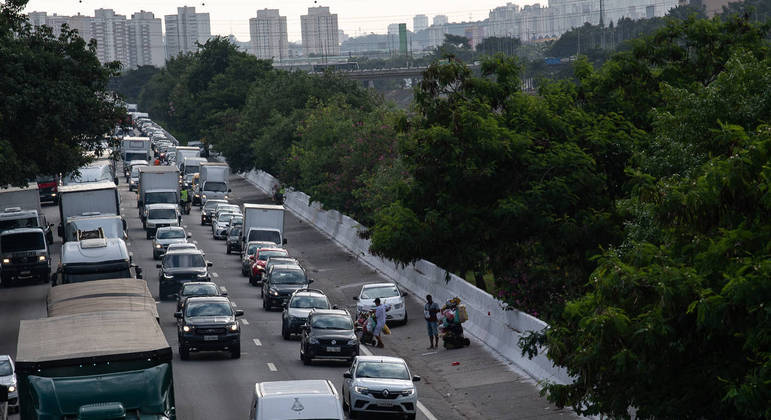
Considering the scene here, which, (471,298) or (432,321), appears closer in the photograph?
(432,321)

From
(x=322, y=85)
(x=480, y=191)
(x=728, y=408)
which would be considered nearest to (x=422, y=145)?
(x=480, y=191)

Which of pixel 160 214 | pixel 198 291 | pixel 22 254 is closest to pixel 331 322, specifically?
pixel 198 291

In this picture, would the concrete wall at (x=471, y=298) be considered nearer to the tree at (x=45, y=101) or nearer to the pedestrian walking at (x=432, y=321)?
the pedestrian walking at (x=432, y=321)

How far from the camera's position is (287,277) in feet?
138

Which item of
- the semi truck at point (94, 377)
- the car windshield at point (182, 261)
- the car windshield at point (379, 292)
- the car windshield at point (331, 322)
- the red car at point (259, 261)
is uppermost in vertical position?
the semi truck at point (94, 377)

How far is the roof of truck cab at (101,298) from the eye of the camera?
24531mm

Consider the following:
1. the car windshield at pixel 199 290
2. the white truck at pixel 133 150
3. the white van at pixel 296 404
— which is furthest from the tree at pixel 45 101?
the white truck at pixel 133 150

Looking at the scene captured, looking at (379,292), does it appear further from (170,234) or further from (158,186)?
(158,186)

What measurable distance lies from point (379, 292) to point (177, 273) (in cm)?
831

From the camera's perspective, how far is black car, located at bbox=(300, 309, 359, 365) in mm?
30516

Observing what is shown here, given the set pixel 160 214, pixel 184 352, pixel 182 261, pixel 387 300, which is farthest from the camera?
pixel 160 214

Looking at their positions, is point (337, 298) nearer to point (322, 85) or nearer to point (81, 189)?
point (81, 189)

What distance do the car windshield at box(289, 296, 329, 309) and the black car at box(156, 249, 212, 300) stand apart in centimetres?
863

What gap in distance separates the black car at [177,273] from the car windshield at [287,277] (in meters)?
3.13
